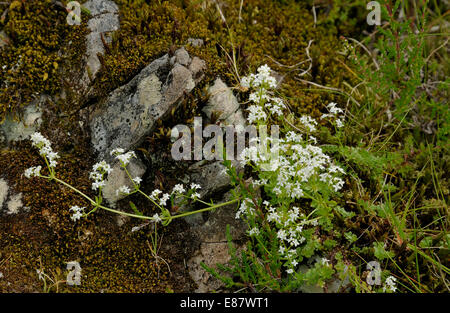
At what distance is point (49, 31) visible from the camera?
15.4 ft

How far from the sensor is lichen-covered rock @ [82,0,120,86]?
4.51 m

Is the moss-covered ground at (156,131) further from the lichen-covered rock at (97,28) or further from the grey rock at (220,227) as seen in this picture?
the grey rock at (220,227)

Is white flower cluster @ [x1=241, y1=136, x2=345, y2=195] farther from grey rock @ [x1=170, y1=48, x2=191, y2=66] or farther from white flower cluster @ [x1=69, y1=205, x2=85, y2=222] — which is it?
white flower cluster @ [x1=69, y1=205, x2=85, y2=222]

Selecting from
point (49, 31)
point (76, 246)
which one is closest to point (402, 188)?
point (76, 246)

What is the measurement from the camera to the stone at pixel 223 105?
4387 mm

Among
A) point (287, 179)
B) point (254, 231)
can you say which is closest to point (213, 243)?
point (254, 231)

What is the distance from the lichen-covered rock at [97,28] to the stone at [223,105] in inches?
59.7

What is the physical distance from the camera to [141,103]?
13.9 feet

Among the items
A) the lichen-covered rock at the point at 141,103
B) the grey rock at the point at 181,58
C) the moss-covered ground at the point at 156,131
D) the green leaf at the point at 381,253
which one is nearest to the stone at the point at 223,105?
the moss-covered ground at the point at 156,131

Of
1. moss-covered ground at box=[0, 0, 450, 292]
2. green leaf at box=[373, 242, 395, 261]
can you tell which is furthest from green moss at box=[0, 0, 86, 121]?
green leaf at box=[373, 242, 395, 261]

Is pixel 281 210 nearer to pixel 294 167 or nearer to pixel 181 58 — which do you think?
pixel 294 167

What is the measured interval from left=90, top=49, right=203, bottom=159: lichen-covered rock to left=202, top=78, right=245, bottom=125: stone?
0.92 ft

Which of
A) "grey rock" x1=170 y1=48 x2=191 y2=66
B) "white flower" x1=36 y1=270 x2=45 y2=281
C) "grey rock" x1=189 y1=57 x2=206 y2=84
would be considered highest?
"grey rock" x1=170 y1=48 x2=191 y2=66

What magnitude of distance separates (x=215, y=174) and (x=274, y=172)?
2.66 feet
